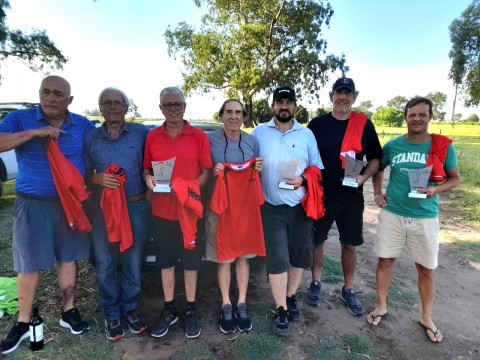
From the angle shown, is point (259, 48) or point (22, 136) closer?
point (22, 136)

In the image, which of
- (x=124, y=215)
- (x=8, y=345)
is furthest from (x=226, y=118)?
(x=8, y=345)

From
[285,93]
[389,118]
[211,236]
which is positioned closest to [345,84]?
[285,93]

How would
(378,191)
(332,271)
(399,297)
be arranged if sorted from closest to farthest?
(378,191) < (399,297) < (332,271)

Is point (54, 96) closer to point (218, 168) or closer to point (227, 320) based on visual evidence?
point (218, 168)

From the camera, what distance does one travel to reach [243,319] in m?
3.10

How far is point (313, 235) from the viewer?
3307 millimetres

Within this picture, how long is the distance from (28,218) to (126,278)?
38.5 inches

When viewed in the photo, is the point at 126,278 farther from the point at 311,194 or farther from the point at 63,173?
the point at 311,194

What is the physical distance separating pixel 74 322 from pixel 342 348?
2.44 metres

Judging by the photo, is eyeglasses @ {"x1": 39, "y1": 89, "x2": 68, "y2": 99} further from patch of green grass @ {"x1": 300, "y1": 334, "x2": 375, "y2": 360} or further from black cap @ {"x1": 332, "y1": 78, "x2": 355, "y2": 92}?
patch of green grass @ {"x1": 300, "y1": 334, "x2": 375, "y2": 360}

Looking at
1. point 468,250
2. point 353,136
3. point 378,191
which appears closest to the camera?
point 353,136

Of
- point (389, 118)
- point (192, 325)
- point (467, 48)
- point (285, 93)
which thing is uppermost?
point (467, 48)

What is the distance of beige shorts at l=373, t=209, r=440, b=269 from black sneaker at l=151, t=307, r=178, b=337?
6.85ft

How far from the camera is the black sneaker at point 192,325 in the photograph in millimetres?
2965
